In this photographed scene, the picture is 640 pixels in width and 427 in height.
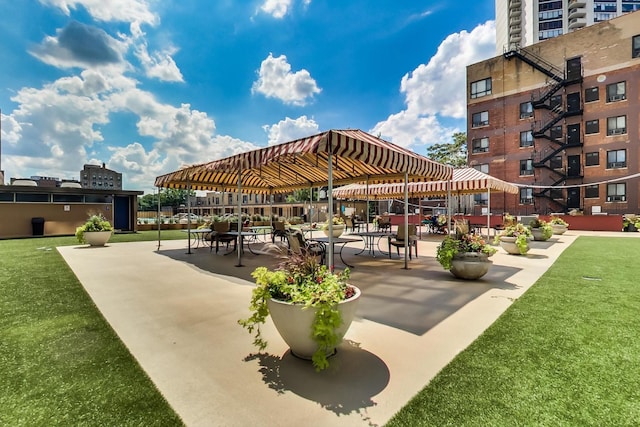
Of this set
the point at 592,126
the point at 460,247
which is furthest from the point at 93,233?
the point at 592,126

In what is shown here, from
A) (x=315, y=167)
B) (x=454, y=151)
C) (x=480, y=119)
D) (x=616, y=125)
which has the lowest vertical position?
(x=315, y=167)

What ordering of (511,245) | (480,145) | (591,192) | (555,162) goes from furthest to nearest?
(480,145) < (555,162) < (591,192) < (511,245)

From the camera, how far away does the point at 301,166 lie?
363 inches

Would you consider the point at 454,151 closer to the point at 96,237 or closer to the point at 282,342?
the point at 96,237

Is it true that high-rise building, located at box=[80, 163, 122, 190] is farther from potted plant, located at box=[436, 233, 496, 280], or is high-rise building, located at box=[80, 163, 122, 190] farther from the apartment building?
potted plant, located at box=[436, 233, 496, 280]

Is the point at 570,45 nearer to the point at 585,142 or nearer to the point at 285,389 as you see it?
the point at 585,142

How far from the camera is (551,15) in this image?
2675 inches

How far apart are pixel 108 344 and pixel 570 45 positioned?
1370 inches

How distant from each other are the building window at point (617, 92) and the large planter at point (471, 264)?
88.9 ft

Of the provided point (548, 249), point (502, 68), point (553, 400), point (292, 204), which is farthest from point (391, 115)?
point (553, 400)

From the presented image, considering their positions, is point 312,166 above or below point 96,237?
above

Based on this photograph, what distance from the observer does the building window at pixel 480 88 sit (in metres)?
28.5

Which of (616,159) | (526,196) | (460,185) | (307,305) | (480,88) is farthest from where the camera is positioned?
(480,88)

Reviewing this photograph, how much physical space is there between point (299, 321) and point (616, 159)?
30031 millimetres
